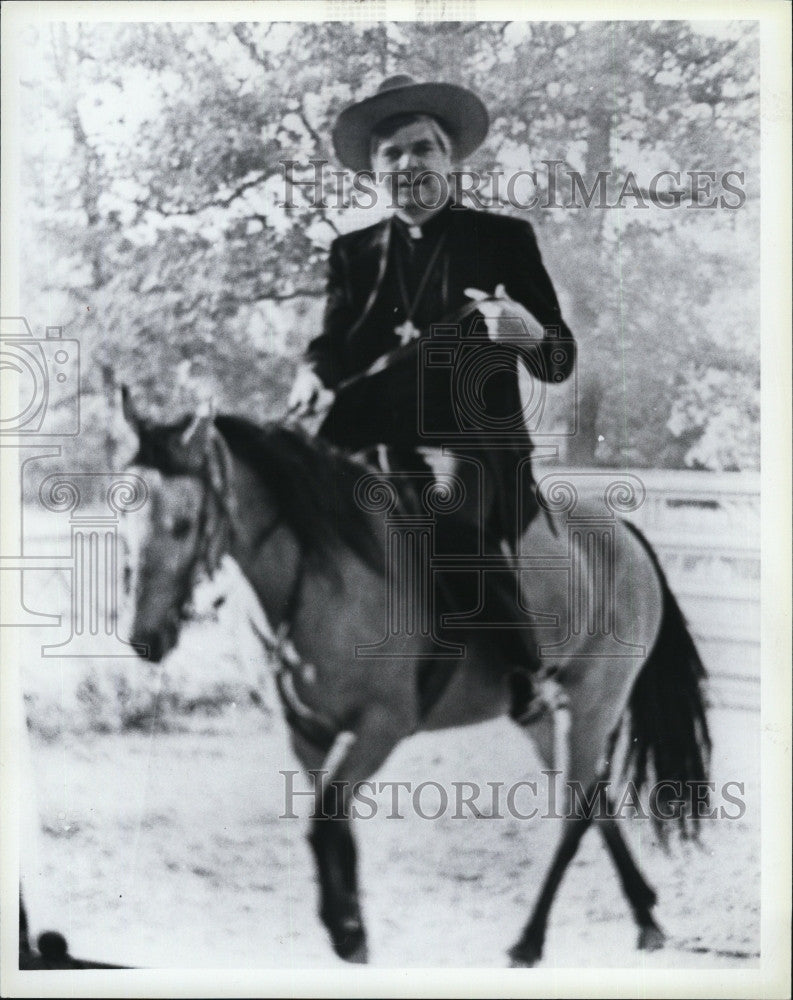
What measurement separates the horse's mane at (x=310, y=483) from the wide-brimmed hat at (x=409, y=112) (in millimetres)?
824

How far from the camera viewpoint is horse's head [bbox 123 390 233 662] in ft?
9.53

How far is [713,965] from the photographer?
294cm

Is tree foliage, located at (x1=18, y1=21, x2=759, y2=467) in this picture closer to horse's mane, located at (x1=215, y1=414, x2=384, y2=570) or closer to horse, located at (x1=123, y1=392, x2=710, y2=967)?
horse's mane, located at (x1=215, y1=414, x2=384, y2=570)

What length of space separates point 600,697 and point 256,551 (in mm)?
1083

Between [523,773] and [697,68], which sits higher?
[697,68]

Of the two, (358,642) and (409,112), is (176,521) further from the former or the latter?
(409,112)

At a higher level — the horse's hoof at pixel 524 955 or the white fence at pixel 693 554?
the white fence at pixel 693 554

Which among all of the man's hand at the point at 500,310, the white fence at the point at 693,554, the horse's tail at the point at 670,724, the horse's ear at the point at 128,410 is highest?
the man's hand at the point at 500,310

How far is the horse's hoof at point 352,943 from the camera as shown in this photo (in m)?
2.91

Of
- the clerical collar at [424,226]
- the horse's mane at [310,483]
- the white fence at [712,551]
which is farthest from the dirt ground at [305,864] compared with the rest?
the clerical collar at [424,226]

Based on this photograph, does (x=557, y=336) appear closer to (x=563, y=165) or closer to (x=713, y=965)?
(x=563, y=165)

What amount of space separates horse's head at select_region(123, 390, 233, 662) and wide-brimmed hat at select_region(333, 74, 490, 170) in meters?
0.89

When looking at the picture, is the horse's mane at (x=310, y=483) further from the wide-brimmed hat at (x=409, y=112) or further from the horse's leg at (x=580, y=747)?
the wide-brimmed hat at (x=409, y=112)

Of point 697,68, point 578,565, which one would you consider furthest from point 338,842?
point 697,68
